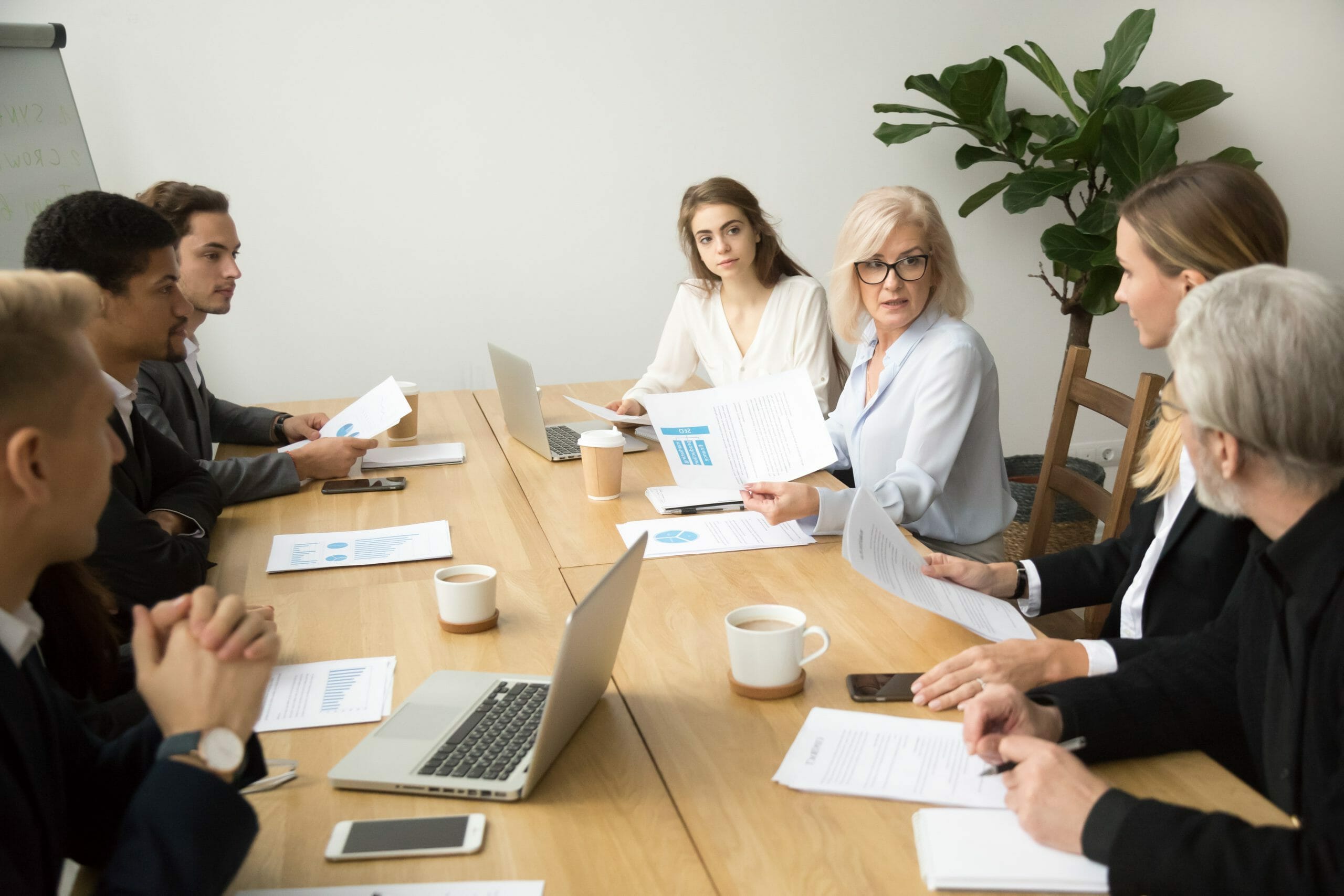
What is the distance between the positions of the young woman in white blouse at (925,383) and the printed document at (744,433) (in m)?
0.19

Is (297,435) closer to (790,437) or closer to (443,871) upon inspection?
(790,437)

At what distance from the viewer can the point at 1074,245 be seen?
3.86 meters

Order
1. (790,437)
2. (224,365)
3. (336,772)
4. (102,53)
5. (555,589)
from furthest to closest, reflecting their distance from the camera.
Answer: (224,365) < (102,53) < (790,437) < (555,589) < (336,772)

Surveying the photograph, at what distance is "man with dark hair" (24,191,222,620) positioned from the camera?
187 cm

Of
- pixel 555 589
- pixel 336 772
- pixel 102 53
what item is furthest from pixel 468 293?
pixel 336 772

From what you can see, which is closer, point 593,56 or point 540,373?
point 593,56

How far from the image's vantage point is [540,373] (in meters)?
4.26

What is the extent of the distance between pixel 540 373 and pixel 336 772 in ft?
10.6

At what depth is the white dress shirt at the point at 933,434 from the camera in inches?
80.9

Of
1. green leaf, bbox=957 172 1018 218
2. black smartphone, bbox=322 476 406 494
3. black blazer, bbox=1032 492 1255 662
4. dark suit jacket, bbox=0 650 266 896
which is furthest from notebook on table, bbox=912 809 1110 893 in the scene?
green leaf, bbox=957 172 1018 218

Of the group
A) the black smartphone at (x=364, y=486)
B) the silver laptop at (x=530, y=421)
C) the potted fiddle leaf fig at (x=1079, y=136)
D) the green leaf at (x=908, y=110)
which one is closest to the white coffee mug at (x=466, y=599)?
the black smartphone at (x=364, y=486)

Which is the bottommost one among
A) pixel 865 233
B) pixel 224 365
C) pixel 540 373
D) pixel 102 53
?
pixel 540 373

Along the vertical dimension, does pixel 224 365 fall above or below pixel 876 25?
below

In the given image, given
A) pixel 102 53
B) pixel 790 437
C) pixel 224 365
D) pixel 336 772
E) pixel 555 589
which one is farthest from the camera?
pixel 224 365
